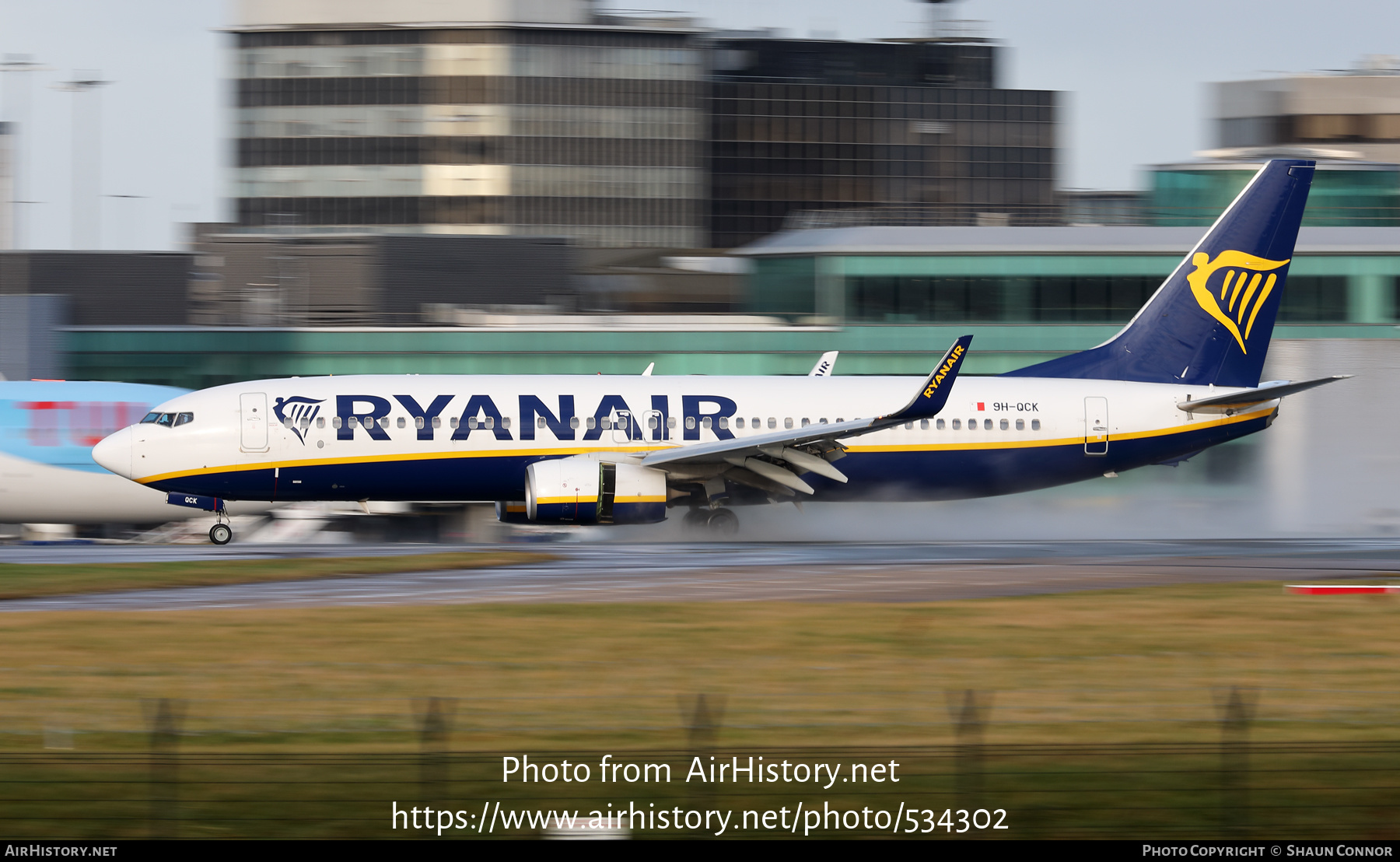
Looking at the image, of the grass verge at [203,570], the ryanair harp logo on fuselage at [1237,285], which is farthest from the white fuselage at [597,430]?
the grass verge at [203,570]

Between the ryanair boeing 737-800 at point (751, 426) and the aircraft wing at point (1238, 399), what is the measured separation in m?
0.06

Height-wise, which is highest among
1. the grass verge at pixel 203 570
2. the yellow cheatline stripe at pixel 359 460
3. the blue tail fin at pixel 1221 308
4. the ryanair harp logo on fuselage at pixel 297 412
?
the blue tail fin at pixel 1221 308

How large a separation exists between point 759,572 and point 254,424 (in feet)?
39.6

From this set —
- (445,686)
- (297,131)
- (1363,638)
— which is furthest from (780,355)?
(297,131)

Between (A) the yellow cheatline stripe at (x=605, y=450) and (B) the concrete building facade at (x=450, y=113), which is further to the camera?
(B) the concrete building facade at (x=450, y=113)

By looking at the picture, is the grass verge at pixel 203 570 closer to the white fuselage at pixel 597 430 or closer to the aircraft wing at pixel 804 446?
the white fuselage at pixel 597 430

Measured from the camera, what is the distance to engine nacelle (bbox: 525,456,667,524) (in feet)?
105

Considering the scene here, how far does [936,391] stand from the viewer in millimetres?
32469

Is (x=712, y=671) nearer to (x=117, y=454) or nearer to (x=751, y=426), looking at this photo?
(x=751, y=426)

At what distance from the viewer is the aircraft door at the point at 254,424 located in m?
32.9

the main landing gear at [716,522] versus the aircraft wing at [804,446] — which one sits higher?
the aircraft wing at [804,446]

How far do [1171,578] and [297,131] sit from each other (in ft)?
312

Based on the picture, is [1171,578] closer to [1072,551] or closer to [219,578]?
[1072,551]

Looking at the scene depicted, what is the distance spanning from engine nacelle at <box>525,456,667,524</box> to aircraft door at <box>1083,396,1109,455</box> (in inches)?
408
